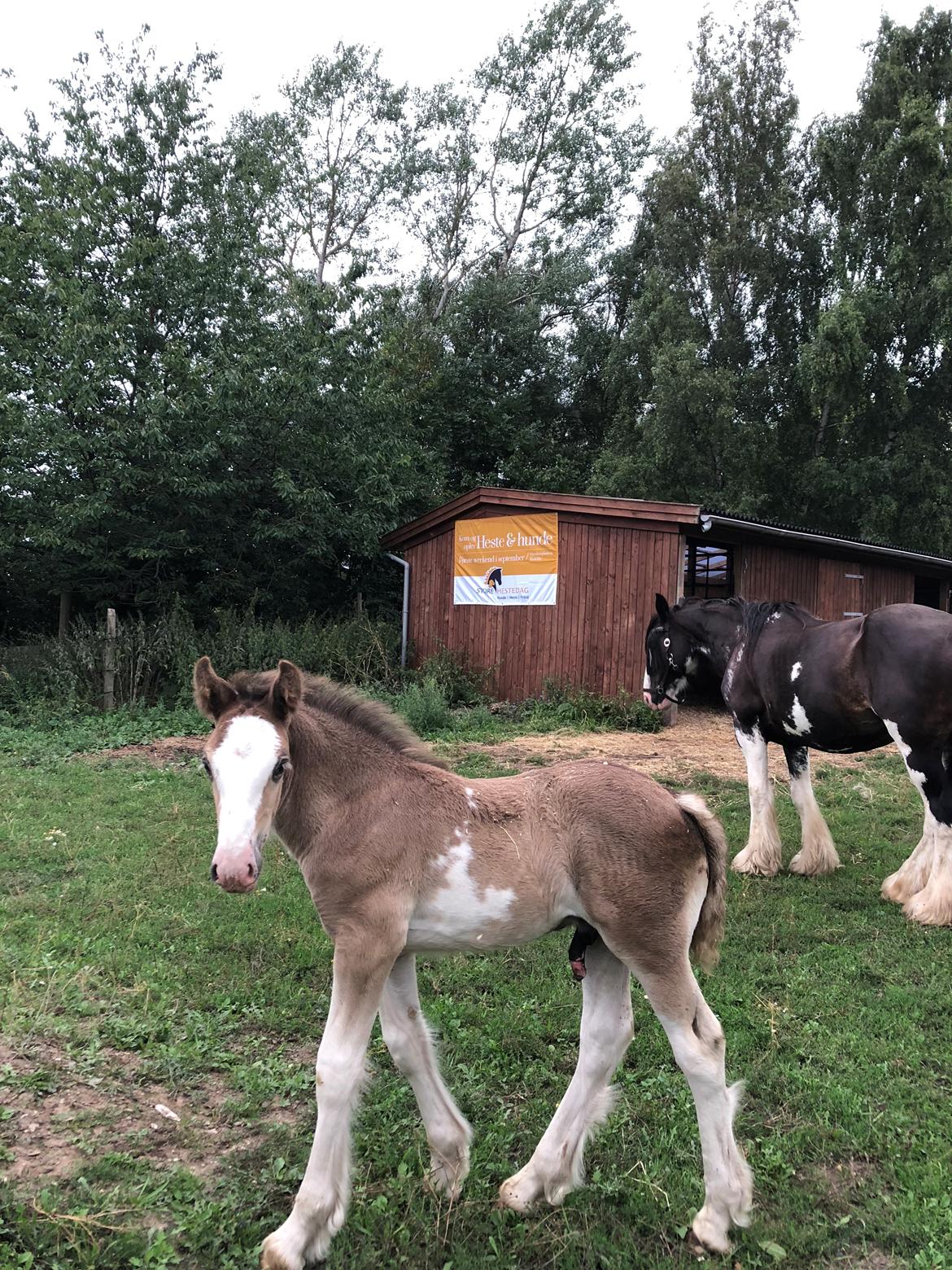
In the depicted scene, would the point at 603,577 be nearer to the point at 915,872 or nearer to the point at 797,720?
the point at 797,720

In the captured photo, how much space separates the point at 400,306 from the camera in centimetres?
2870

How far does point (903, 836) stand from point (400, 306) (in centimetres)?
2635

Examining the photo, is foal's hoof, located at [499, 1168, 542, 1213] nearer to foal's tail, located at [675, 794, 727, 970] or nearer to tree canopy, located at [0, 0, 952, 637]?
foal's tail, located at [675, 794, 727, 970]

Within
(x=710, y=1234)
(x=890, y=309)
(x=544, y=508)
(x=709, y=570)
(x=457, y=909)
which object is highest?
(x=890, y=309)

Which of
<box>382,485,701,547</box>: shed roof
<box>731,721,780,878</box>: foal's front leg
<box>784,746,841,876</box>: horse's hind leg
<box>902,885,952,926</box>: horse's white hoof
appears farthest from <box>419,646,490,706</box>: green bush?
<box>902,885,952,926</box>: horse's white hoof

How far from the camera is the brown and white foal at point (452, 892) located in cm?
228

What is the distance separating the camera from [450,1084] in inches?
123

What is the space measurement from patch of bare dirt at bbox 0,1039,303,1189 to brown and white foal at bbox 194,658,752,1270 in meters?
0.62

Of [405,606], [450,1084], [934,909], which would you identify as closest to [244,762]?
[450,1084]

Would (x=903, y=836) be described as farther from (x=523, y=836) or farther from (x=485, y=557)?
(x=485, y=557)

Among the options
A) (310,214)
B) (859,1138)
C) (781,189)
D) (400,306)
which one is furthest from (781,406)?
(859,1138)

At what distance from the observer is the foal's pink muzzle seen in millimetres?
2049

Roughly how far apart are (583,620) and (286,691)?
37.5ft

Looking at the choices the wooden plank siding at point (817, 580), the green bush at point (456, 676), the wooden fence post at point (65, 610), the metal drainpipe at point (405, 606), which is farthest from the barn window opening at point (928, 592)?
the wooden fence post at point (65, 610)
